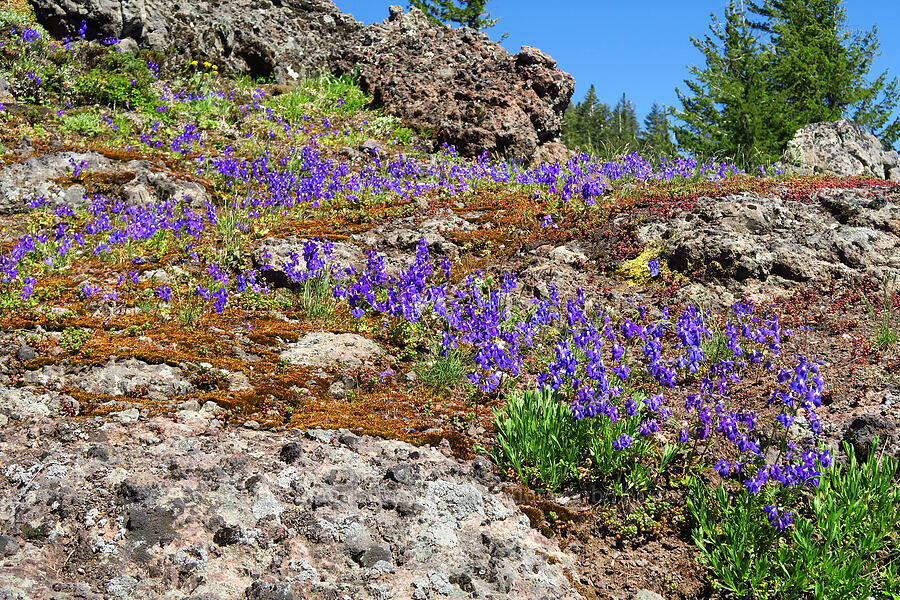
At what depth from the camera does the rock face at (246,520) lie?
3137mm

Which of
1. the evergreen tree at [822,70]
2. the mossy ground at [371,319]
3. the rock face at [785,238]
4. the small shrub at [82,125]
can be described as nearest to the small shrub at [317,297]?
the mossy ground at [371,319]

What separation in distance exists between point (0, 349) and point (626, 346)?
5786 millimetres

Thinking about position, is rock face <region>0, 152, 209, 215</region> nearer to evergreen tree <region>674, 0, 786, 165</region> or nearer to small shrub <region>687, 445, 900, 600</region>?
small shrub <region>687, 445, 900, 600</region>

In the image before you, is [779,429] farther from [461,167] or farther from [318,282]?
[461,167]

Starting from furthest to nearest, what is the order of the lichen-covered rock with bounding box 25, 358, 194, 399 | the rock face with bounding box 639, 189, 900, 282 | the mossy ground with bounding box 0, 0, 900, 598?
the rock face with bounding box 639, 189, 900, 282 → the lichen-covered rock with bounding box 25, 358, 194, 399 → the mossy ground with bounding box 0, 0, 900, 598

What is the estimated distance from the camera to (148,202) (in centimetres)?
964

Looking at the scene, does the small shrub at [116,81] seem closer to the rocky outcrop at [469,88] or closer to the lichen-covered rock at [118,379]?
the rocky outcrop at [469,88]

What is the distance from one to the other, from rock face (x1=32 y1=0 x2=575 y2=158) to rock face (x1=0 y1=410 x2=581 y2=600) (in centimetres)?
1172

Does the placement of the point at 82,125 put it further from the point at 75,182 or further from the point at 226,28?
the point at 226,28

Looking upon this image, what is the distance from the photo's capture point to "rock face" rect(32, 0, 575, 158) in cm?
1483

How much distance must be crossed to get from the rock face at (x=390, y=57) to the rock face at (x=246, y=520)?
11.7 meters

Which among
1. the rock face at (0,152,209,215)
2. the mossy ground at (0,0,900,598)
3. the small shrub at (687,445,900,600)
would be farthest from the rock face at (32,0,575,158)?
the small shrub at (687,445,900,600)

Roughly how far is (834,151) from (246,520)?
16.8 m

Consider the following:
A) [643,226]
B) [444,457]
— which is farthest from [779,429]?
[643,226]
